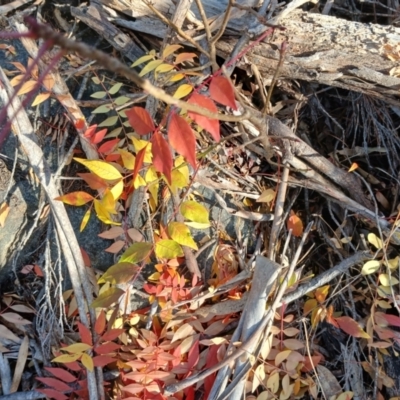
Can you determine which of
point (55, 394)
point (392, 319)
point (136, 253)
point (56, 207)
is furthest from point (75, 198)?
point (392, 319)

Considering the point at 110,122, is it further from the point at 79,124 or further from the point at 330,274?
the point at 330,274

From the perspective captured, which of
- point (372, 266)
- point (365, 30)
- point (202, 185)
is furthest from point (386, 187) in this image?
Answer: point (202, 185)

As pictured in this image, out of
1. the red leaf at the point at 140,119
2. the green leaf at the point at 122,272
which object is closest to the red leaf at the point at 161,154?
the red leaf at the point at 140,119

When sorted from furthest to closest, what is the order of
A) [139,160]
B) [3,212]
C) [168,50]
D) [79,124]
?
[3,212] < [79,124] < [168,50] < [139,160]

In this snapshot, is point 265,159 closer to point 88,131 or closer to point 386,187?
point 386,187

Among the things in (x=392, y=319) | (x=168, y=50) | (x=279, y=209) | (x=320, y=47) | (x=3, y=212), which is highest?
(x=168, y=50)

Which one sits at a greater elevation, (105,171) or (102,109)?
(102,109)
